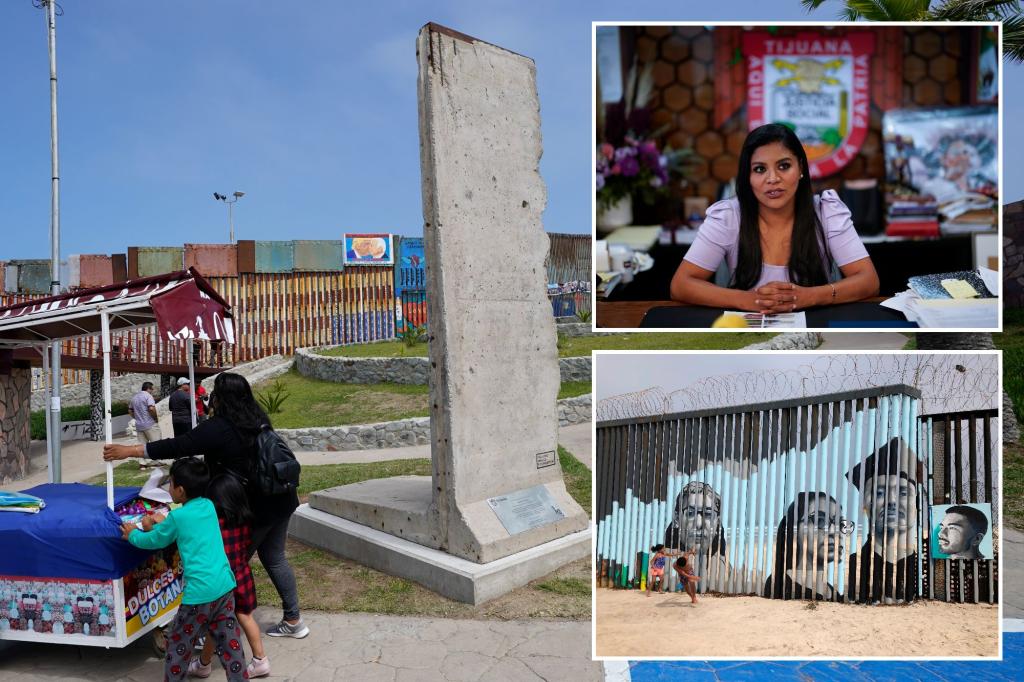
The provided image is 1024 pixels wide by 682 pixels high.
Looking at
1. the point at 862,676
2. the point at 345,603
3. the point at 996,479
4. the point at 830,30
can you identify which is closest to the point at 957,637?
the point at 996,479

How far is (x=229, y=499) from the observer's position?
4523 millimetres

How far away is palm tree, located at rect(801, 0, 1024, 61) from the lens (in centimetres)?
755

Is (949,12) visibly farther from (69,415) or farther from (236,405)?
(69,415)

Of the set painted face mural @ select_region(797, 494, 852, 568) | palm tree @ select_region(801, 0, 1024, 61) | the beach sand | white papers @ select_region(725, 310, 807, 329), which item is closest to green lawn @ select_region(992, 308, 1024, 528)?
palm tree @ select_region(801, 0, 1024, 61)

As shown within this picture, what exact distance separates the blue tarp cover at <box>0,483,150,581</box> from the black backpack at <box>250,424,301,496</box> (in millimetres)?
794

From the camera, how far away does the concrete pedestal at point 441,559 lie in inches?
230

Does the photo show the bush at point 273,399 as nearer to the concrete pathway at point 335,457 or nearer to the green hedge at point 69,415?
the concrete pathway at point 335,457

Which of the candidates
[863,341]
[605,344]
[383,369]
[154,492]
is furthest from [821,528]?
[605,344]

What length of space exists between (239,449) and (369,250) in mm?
22956

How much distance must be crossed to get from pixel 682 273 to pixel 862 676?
9.11ft

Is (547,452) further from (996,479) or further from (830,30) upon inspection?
(830,30)

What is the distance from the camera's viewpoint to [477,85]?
6.51 m

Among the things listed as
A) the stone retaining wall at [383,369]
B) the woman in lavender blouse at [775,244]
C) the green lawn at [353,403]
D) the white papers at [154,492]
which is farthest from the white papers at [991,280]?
the stone retaining wall at [383,369]

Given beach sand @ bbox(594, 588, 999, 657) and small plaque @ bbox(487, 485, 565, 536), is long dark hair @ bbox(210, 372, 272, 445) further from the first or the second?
beach sand @ bbox(594, 588, 999, 657)
